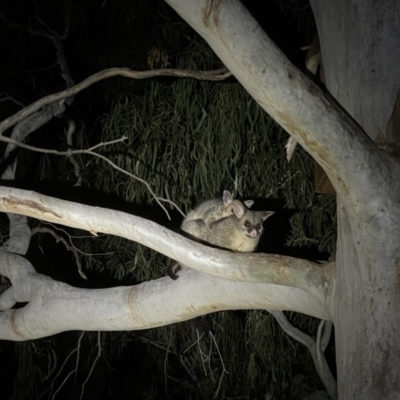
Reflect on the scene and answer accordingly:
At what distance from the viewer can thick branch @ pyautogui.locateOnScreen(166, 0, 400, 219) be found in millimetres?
1755

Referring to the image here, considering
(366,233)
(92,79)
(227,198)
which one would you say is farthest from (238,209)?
(366,233)

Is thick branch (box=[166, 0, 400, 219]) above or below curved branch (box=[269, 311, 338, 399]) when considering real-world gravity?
above

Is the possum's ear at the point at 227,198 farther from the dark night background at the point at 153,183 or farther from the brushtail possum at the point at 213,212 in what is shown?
the dark night background at the point at 153,183

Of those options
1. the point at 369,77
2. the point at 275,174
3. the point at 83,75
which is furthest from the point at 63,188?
the point at 369,77

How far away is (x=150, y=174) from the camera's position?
14.7 feet

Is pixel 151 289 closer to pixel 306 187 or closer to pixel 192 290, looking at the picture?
pixel 192 290

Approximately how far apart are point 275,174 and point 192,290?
6.23ft

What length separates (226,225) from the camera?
3.53m

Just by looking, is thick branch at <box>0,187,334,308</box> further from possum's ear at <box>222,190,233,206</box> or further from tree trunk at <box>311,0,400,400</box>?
possum's ear at <box>222,190,233,206</box>

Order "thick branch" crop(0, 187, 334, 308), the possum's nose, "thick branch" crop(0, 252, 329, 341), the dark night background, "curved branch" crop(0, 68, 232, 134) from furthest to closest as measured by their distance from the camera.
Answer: the dark night background, the possum's nose, "curved branch" crop(0, 68, 232, 134), "thick branch" crop(0, 252, 329, 341), "thick branch" crop(0, 187, 334, 308)

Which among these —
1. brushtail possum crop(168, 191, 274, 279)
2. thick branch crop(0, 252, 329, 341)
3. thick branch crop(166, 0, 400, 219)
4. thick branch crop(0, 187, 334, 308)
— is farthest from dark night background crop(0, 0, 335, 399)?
thick branch crop(166, 0, 400, 219)

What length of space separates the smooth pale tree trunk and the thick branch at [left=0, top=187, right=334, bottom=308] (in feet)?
0.85

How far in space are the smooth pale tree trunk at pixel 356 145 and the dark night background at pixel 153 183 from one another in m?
1.77

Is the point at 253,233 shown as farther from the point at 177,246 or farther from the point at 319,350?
the point at 177,246
